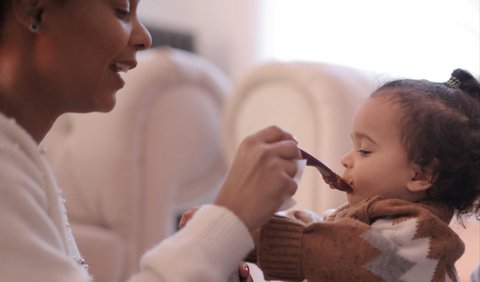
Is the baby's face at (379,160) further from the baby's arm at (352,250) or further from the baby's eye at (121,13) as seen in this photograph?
the baby's eye at (121,13)

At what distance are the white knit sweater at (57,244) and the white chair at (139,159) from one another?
1342mm

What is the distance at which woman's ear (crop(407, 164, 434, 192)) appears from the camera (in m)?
0.92

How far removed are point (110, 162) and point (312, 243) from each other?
4.50 feet

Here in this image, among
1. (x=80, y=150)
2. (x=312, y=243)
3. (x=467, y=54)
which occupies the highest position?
(x=467, y=54)

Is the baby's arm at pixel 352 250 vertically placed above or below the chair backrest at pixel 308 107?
above

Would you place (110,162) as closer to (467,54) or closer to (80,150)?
(80,150)

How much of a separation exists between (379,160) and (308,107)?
76cm

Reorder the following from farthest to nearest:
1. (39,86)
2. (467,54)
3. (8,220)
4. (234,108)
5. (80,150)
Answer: (80,150), (234,108), (467,54), (39,86), (8,220)

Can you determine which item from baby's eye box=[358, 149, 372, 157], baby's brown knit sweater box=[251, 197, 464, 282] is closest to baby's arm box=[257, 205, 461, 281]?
baby's brown knit sweater box=[251, 197, 464, 282]

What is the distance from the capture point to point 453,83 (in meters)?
1.01

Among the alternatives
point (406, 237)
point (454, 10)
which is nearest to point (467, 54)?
point (454, 10)

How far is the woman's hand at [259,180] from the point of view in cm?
76

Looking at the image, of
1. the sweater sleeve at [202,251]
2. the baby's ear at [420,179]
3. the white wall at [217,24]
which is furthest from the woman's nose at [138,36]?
the white wall at [217,24]

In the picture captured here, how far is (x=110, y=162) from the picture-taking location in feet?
6.95
